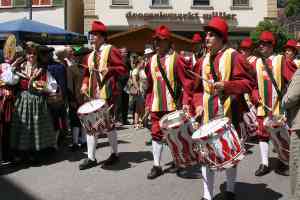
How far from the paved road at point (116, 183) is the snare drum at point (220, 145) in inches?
38.1

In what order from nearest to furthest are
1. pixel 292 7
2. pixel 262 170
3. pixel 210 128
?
1. pixel 210 128
2. pixel 262 170
3. pixel 292 7

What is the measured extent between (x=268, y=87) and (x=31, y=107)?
3.15 m

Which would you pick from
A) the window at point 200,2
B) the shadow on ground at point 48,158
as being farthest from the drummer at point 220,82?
the window at point 200,2

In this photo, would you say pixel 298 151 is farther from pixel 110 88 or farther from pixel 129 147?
pixel 129 147

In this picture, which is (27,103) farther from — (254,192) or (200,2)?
(200,2)

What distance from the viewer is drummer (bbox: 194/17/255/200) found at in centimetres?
474

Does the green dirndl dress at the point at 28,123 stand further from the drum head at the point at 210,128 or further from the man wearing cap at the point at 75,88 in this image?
the drum head at the point at 210,128

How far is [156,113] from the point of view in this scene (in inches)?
240

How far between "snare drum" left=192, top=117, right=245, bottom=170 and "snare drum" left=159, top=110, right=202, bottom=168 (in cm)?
70

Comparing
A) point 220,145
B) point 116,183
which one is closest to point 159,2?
point 116,183

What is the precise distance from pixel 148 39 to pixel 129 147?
892cm

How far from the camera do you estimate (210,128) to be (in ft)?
14.4

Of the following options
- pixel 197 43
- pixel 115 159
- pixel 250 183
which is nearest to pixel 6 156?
pixel 115 159

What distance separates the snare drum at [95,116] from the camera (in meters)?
5.91
